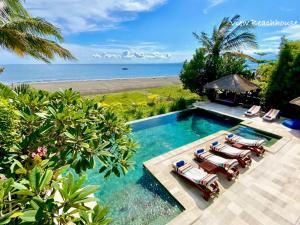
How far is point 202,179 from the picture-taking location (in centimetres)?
687

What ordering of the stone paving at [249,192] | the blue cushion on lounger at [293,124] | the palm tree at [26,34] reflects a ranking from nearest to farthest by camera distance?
the stone paving at [249,192]
the palm tree at [26,34]
the blue cushion on lounger at [293,124]

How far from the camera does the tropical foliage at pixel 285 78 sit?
14.5 metres

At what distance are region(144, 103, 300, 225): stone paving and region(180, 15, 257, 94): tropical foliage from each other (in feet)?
37.0

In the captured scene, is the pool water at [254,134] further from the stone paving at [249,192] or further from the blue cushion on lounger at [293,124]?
the blue cushion on lounger at [293,124]

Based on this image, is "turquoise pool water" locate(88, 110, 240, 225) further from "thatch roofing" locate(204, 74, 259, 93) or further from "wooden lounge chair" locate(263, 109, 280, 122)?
Answer: "thatch roofing" locate(204, 74, 259, 93)

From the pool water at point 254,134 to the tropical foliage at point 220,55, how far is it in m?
7.98

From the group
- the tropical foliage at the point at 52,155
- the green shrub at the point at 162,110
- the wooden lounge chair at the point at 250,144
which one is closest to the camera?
the tropical foliage at the point at 52,155

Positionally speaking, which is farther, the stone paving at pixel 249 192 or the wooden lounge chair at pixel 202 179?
A: the wooden lounge chair at pixel 202 179

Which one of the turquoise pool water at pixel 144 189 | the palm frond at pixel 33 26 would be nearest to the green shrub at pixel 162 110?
the turquoise pool water at pixel 144 189

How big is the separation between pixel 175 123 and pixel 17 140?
12.7 metres

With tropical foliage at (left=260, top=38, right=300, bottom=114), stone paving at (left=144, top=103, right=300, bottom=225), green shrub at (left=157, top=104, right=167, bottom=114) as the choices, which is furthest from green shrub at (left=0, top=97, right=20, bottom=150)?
tropical foliage at (left=260, top=38, right=300, bottom=114)

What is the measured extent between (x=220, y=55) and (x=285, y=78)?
7285 millimetres

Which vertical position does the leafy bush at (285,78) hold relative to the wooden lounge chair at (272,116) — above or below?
above

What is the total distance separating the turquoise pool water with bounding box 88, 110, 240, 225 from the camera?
620 centimetres
